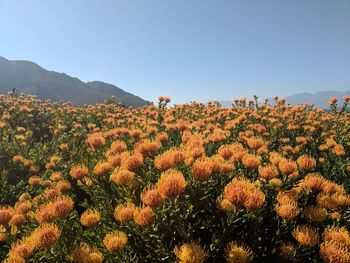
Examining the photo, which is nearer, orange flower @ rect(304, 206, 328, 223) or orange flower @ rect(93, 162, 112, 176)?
orange flower @ rect(304, 206, 328, 223)

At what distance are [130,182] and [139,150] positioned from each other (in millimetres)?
720

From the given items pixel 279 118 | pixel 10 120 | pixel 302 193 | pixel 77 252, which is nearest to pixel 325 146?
pixel 279 118

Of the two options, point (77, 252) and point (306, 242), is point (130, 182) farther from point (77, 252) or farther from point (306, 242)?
point (306, 242)

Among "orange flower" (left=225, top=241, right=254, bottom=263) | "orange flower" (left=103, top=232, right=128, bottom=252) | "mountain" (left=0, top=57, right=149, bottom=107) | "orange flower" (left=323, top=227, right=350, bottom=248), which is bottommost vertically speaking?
"orange flower" (left=103, top=232, right=128, bottom=252)

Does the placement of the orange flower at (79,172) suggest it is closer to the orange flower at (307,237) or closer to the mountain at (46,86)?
the orange flower at (307,237)

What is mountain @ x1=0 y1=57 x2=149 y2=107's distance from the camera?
8375 cm

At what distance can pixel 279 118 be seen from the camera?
31.1 ft

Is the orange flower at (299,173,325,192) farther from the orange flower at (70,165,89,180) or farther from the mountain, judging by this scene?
the mountain

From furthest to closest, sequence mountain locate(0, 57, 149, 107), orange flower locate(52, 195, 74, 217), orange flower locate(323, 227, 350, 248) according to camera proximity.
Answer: mountain locate(0, 57, 149, 107) < orange flower locate(52, 195, 74, 217) < orange flower locate(323, 227, 350, 248)

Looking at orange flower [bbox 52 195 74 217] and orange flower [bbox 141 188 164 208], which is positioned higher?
orange flower [bbox 141 188 164 208]

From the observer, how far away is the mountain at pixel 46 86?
8375 centimetres

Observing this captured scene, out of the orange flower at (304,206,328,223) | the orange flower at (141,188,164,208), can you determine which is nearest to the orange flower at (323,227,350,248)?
the orange flower at (304,206,328,223)

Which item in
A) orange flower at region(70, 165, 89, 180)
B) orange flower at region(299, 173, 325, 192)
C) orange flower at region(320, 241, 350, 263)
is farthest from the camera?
orange flower at region(70, 165, 89, 180)

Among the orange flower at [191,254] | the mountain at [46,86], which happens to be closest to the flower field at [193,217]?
the orange flower at [191,254]
